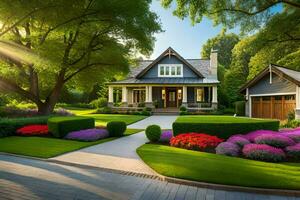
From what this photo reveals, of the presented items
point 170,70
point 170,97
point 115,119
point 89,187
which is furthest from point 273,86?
point 89,187

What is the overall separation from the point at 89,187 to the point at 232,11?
12554mm

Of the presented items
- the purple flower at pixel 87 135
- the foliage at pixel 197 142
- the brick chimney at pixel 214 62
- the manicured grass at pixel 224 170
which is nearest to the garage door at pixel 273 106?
the brick chimney at pixel 214 62

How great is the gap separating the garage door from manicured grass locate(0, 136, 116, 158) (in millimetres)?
18565

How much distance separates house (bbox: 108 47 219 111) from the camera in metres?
35.7

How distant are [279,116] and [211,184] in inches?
867

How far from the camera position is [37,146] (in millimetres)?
→ 12102

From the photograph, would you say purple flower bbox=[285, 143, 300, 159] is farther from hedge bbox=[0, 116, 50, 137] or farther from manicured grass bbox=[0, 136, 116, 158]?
hedge bbox=[0, 116, 50, 137]

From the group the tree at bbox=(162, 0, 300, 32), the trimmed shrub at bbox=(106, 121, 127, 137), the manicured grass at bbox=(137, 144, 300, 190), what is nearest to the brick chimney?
the tree at bbox=(162, 0, 300, 32)

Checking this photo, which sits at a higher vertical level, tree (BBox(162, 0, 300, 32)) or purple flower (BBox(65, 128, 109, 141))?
tree (BBox(162, 0, 300, 32))

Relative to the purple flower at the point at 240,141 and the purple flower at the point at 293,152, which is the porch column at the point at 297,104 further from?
the purple flower at the point at 293,152

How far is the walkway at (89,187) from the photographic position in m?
6.18

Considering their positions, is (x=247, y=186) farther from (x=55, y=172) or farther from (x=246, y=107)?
(x=246, y=107)

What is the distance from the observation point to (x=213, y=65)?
130ft

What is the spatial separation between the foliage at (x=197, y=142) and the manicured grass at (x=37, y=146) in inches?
160
